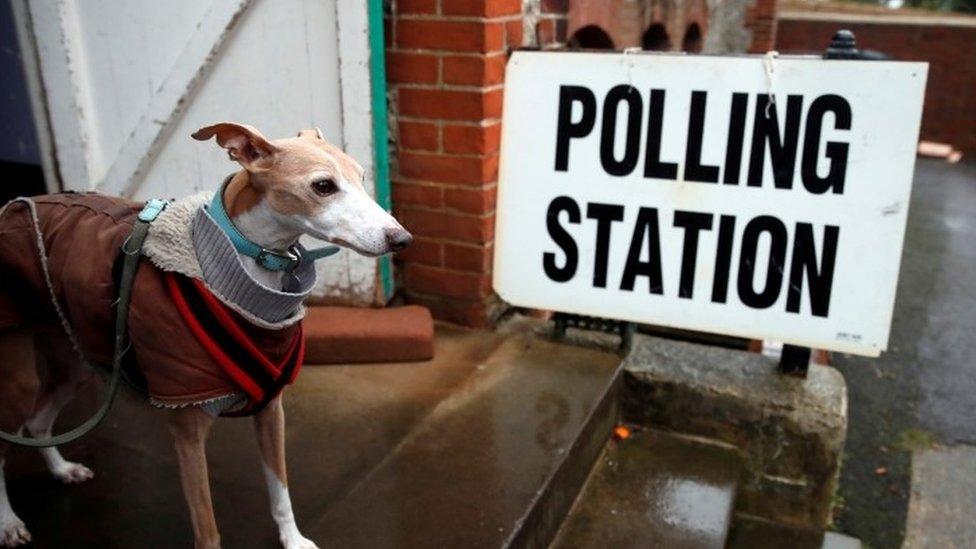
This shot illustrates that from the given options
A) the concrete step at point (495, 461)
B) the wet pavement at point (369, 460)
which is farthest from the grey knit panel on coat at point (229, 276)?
the concrete step at point (495, 461)

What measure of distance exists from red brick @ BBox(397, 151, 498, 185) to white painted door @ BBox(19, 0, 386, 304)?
18 cm

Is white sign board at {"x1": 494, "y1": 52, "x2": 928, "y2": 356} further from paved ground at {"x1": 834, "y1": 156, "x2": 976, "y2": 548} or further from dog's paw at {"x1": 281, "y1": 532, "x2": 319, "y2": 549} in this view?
dog's paw at {"x1": 281, "y1": 532, "x2": 319, "y2": 549}

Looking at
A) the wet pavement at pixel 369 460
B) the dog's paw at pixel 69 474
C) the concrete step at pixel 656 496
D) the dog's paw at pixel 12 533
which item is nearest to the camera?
the dog's paw at pixel 12 533

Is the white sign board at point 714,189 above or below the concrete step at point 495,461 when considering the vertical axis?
above

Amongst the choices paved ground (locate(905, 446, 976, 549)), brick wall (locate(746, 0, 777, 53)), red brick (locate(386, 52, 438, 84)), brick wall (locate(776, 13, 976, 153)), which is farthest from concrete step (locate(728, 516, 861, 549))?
brick wall (locate(776, 13, 976, 153))

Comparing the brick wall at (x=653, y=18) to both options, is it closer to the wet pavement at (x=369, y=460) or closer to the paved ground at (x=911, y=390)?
the wet pavement at (x=369, y=460)

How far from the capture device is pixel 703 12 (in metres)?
7.23

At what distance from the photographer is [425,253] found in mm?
3436

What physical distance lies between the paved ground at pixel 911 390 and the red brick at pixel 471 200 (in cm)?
198

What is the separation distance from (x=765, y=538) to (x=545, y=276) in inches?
50.3

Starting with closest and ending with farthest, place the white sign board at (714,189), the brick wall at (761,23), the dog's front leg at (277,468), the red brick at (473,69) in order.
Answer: the dog's front leg at (277,468), the white sign board at (714,189), the red brick at (473,69), the brick wall at (761,23)

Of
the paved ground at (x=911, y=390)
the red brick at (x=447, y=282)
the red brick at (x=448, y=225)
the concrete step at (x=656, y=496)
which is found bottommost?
the paved ground at (x=911, y=390)

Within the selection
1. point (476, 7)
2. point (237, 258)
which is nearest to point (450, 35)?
point (476, 7)

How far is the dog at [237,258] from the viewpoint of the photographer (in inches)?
67.6
